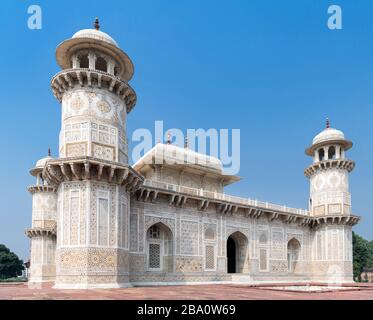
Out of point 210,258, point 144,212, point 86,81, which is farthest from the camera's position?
point 210,258

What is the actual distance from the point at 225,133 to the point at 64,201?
996 cm

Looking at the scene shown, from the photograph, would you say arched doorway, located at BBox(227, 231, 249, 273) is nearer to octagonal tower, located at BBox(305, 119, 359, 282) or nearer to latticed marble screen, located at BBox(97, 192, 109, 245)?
octagonal tower, located at BBox(305, 119, 359, 282)

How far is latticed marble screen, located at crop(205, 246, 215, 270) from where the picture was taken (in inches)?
836

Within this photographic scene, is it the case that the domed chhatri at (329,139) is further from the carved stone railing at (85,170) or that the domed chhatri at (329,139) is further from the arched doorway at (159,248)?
the carved stone railing at (85,170)

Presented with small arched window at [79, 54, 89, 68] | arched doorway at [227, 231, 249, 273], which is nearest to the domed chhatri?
arched doorway at [227, 231, 249, 273]

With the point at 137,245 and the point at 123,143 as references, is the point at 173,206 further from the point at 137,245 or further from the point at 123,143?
the point at 123,143

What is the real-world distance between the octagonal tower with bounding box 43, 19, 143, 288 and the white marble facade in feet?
0.15

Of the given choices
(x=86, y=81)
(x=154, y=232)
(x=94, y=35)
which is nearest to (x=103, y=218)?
(x=154, y=232)

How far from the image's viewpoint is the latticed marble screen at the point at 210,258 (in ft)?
69.7

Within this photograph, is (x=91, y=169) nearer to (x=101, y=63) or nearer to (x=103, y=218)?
(x=103, y=218)

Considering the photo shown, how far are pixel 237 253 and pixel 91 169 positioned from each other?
44.4 ft

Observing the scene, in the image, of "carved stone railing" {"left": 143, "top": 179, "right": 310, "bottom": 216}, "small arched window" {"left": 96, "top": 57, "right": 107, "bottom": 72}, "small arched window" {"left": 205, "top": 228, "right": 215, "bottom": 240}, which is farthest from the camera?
"small arched window" {"left": 205, "top": 228, "right": 215, "bottom": 240}

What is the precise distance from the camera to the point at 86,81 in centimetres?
1582
